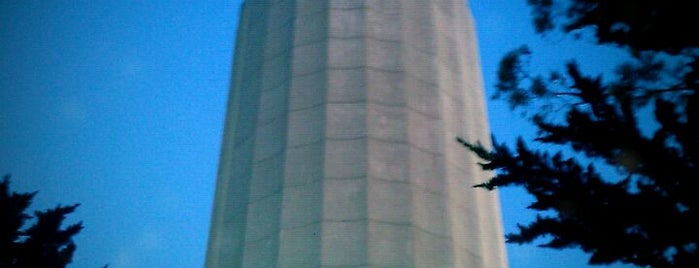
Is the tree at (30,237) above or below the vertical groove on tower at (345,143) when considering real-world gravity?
below

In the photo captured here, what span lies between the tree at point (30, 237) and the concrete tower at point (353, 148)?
6790 millimetres

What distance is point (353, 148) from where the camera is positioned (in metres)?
16.1

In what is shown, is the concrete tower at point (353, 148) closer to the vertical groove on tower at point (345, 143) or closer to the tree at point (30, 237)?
the vertical groove on tower at point (345, 143)

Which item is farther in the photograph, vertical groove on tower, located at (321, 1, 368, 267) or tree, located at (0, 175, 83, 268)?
vertical groove on tower, located at (321, 1, 368, 267)

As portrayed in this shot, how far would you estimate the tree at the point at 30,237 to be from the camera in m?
8.17

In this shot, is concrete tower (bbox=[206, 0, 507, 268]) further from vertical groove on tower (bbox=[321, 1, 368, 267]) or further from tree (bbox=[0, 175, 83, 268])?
tree (bbox=[0, 175, 83, 268])

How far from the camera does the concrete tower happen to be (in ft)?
49.4

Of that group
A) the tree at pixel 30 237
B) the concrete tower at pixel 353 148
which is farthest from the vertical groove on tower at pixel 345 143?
the tree at pixel 30 237

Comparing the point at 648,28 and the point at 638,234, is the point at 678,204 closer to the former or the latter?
the point at 638,234

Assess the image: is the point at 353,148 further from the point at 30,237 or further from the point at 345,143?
the point at 30,237

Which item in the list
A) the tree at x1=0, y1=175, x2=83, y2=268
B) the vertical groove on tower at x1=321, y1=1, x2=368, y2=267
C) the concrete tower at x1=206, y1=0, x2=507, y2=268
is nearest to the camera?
the tree at x1=0, y1=175, x2=83, y2=268

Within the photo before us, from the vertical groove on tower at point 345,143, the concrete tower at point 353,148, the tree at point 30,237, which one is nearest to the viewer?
the tree at point 30,237

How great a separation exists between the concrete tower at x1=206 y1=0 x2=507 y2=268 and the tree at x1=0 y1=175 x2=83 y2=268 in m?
6.79

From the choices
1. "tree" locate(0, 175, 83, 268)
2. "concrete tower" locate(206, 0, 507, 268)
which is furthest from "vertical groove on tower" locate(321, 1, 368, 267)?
"tree" locate(0, 175, 83, 268)
